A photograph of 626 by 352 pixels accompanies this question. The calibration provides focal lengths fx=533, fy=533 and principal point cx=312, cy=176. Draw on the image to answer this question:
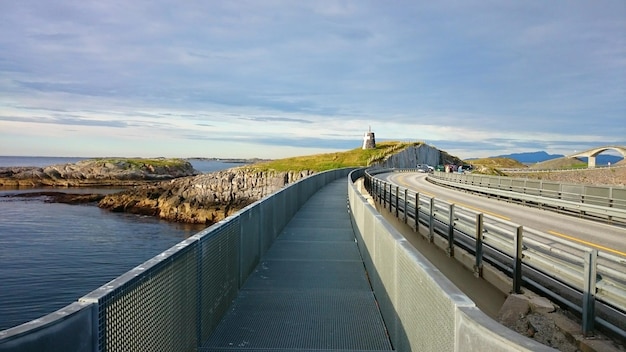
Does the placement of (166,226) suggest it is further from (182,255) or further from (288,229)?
(182,255)

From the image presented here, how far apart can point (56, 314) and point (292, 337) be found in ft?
12.7

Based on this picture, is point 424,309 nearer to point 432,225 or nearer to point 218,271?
point 218,271

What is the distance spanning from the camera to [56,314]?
2.99 meters

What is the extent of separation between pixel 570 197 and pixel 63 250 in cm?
3132

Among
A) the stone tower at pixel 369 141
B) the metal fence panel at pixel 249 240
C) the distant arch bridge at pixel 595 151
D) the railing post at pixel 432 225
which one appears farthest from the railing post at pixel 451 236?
the stone tower at pixel 369 141

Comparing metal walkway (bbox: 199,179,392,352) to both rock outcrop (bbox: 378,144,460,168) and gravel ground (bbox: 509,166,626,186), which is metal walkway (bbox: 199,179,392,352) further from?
rock outcrop (bbox: 378,144,460,168)

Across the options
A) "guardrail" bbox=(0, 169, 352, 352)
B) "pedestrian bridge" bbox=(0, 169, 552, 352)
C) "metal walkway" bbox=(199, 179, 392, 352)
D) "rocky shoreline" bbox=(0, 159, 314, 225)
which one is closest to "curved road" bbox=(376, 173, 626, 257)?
"metal walkway" bbox=(199, 179, 392, 352)

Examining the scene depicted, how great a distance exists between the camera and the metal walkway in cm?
628

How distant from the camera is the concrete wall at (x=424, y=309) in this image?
2.82 meters

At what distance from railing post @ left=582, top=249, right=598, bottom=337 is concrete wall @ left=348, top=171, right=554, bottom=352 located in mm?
2210

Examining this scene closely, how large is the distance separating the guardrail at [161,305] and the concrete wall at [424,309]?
2.13 metres

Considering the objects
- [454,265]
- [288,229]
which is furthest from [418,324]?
[288,229]

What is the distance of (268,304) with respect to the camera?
305 inches

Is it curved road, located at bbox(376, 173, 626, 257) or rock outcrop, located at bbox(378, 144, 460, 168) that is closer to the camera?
curved road, located at bbox(376, 173, 626, 257)
